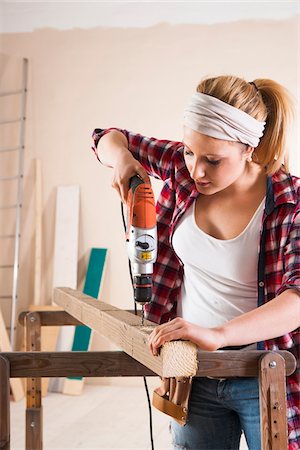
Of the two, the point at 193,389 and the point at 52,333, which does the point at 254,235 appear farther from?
the point at 52,333

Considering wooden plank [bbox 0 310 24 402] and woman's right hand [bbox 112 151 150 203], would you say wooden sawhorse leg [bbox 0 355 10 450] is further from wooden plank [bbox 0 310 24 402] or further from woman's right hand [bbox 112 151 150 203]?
wooden plank [bbox 0 310 24 402]

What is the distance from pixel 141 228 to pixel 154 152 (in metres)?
0.30

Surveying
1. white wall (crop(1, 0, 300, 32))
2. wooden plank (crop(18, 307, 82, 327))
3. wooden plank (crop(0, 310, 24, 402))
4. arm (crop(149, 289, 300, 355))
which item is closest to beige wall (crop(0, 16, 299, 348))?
white wall (crop(1, 0, 300, 32))

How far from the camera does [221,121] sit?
1668mm

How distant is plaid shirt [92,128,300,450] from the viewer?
5.46 ft

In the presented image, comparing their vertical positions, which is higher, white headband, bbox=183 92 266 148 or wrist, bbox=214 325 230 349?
white headband, bbox=183 92 266 148

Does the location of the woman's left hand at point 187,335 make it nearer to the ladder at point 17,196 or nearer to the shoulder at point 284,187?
the shoulder at point 284,187

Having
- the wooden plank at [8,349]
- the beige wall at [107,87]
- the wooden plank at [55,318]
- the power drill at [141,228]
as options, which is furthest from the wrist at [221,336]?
the beige wall at [107,87]

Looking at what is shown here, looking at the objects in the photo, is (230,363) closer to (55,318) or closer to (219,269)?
(219,269)

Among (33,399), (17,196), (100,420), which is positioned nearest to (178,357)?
(33,399)

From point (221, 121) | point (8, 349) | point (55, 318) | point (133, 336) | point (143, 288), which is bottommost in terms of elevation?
point (8, 349)

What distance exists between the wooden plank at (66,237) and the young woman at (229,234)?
3605 mm

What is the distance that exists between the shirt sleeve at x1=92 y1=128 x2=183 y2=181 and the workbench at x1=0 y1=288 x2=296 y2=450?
39 centimetres

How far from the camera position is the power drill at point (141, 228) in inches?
68.0
